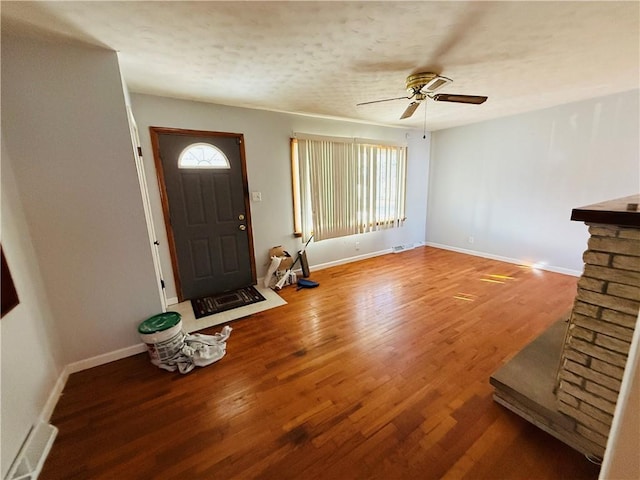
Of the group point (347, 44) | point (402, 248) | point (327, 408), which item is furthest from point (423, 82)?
point (402, 248)

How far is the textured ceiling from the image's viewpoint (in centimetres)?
141

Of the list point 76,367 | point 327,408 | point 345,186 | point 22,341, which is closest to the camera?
point 22,341

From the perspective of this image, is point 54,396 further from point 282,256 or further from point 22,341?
point 282,256

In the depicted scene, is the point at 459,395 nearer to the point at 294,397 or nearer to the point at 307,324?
the point at 294,397

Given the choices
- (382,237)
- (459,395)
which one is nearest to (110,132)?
(459,395)

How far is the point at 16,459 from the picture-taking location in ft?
4.15

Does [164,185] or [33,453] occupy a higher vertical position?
[164,185]

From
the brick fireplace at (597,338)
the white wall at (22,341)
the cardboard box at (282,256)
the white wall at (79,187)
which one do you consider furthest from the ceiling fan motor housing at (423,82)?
the white wall at (22,341)

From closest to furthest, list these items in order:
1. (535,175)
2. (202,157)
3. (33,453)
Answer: (33,453) < (202,157) < (535,175)

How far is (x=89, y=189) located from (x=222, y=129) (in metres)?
1.63

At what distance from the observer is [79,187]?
1826mm

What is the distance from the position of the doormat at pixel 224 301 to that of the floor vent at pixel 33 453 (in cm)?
136

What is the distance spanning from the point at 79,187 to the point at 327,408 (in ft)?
7.77

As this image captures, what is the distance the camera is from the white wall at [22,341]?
130cm
